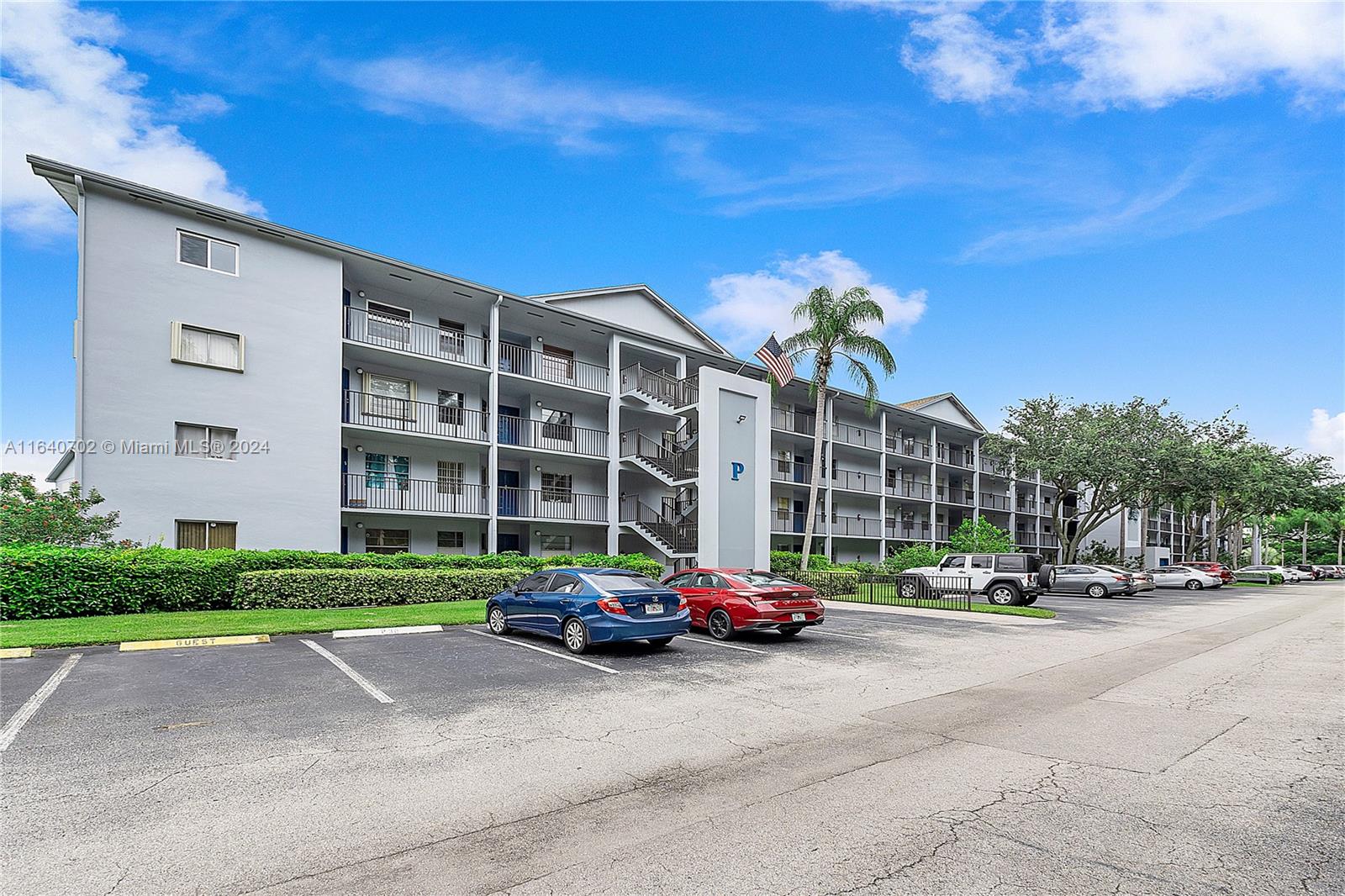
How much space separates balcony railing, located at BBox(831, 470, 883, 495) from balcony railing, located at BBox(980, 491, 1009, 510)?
13.6 meters

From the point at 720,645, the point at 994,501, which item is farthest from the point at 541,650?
the point at 994,501

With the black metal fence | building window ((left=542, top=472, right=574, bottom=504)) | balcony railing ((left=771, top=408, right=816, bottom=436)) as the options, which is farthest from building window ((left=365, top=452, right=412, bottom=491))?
balcony railing ((left=771, top=408, right=816, bottom=436))

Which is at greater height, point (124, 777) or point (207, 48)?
point (207, 48)

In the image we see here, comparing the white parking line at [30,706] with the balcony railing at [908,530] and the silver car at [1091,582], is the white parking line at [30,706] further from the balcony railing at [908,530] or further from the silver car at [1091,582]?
the balcony railing at [908,530]

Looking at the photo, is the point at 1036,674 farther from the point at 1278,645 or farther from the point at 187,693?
the point at 187,693

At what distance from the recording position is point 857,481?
41656mm

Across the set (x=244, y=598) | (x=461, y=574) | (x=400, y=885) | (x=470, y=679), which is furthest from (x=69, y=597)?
(x=400, y=885)

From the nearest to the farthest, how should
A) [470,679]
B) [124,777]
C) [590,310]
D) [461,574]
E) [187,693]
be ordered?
1. [124,777]
2. [187,693]
3. [470,679]
4. [461,574]
5. [590,310]

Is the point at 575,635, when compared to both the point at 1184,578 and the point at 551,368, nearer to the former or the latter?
the point at 551,368

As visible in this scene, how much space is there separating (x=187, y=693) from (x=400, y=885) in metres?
6.13

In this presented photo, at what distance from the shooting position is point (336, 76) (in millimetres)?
16656

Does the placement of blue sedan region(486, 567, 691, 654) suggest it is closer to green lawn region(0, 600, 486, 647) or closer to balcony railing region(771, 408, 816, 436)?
green lawn region(0, 600, 486, 647)

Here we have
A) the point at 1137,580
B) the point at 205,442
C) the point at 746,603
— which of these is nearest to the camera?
the point at 746,603

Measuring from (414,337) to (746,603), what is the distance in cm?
1673
